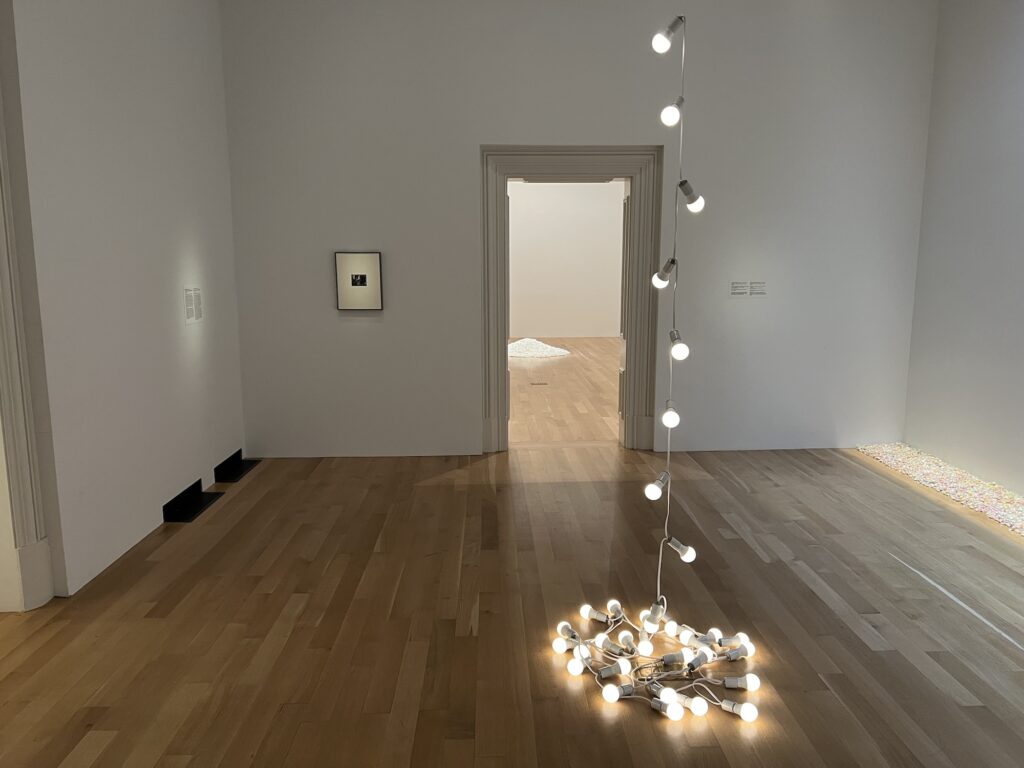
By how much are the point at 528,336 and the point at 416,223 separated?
8780mm

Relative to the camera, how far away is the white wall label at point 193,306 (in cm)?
557

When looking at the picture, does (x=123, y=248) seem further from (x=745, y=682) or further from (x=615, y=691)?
(x=745, y=682)

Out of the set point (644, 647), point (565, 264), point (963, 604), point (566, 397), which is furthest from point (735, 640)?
point (565, 264)

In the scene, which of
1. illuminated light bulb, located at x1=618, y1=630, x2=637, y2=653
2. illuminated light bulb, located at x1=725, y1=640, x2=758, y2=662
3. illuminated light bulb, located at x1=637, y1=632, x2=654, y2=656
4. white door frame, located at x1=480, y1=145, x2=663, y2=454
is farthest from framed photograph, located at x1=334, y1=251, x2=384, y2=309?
illuminated light bulb, located at x1=725, y1=640, x2=758, y2=662

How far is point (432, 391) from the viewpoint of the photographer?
6836 millimetres

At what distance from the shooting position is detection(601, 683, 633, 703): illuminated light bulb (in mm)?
3148

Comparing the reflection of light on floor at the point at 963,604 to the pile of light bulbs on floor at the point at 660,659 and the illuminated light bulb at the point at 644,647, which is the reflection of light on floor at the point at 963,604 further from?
the illuminated light bulb at the point at 644,647

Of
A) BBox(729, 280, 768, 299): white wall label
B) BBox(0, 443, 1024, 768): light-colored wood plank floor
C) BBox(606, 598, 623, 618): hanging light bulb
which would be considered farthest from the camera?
BBox(729, 280, 768, 299): white wall label

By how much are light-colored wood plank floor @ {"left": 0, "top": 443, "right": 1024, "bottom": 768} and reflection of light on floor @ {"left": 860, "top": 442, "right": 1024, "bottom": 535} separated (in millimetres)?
184

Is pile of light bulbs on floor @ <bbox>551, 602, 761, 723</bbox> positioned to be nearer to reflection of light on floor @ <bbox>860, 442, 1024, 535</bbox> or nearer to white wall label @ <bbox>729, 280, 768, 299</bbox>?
reflection of light on floor @ <bbox>860, 442, 1024, 535</bbox>

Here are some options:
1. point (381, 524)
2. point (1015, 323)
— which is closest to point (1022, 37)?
point (1015, 323)

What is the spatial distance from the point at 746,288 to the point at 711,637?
3988 mm

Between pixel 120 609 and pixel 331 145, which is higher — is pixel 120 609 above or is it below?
below

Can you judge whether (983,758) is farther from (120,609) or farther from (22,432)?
(22,432)
